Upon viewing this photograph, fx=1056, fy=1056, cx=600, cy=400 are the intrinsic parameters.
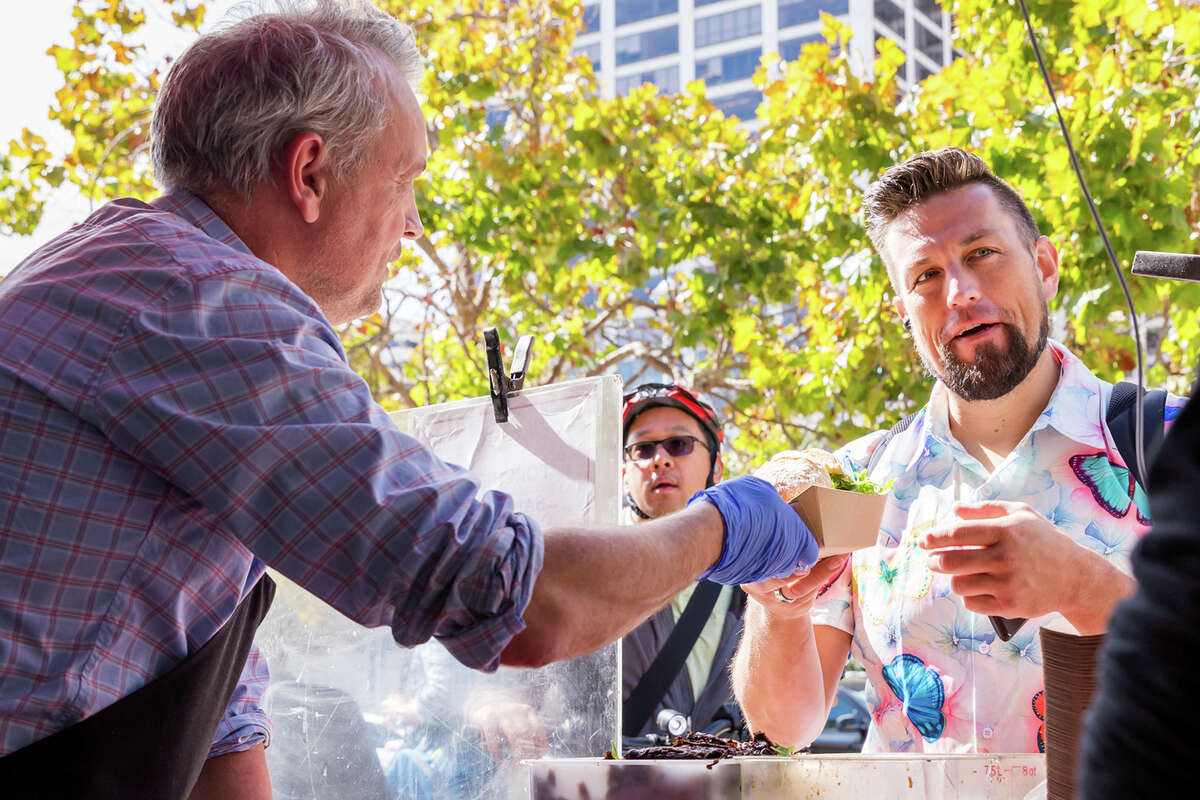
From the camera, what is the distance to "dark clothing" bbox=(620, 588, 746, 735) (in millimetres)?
3902

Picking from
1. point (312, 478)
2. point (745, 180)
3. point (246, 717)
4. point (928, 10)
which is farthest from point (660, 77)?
point (312, 478)

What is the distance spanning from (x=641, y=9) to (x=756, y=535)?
88.0 m

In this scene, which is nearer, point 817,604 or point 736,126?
point 817,604

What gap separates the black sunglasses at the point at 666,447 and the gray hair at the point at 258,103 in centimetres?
276

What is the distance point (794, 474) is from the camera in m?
2.25

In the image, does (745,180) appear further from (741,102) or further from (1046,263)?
(741,102)

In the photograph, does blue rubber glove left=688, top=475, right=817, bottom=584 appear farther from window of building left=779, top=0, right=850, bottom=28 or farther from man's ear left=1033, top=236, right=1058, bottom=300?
window of building left=779, top=0, right=850, bottom=28

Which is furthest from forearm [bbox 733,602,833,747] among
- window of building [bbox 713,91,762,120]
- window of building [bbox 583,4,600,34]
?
window of building [bbox 583,4,600,34]

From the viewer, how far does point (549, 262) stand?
728 cm

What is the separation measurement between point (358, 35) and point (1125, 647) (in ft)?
5.58

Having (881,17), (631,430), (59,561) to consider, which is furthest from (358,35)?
(881,17)

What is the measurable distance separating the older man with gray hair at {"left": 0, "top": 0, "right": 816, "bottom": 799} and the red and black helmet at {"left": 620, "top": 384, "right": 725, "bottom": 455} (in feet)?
9.32

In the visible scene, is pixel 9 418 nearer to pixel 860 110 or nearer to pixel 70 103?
pixel 860 110

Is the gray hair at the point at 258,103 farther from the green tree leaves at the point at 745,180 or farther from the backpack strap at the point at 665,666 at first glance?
the green tree leaves at the point at 745,180
